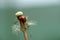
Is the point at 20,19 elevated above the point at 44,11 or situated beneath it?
situated beneath

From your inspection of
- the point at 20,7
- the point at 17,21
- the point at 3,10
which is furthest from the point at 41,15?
the point at 17,21

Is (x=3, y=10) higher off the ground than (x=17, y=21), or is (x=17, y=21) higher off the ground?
(x=3, y=10)

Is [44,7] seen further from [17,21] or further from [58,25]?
[17,21]

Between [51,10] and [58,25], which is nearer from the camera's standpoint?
[58,25]

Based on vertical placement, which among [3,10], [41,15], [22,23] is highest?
[3,10]

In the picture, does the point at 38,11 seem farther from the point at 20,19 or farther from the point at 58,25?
the point at 20,19

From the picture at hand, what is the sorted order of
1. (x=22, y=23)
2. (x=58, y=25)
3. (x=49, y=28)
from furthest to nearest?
(x=58, y=25) → (x=49, y=28) → (x=22, y=23)

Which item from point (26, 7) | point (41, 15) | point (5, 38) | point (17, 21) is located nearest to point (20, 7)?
point (26, 7)

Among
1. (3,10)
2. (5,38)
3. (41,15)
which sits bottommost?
(5,38)

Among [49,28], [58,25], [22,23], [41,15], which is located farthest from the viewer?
[41,15]
